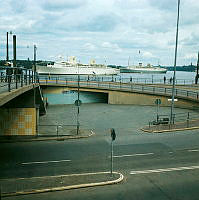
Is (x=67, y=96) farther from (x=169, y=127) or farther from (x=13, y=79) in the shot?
(x=169, y=127)

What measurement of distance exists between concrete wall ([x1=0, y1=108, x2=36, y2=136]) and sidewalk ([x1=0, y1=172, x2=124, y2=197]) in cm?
813

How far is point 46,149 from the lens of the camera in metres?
15.1

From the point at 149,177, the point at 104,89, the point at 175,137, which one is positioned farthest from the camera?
the point at 104,89

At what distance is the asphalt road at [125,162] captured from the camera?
9297 mm

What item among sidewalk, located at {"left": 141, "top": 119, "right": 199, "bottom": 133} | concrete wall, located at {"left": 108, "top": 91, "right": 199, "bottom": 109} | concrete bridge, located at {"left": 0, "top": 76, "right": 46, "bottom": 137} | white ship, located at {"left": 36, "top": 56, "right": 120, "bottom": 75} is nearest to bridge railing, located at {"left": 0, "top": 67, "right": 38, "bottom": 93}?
concrete bridge, located at {"left": 0, "top": 76, "right": 46, "bottom": 137}

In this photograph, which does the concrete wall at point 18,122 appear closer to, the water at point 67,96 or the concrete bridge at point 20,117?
the concrete bridge at point 20,117

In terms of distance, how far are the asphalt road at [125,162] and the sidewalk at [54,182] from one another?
0.27 m

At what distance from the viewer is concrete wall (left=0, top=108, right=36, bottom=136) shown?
17781 mm

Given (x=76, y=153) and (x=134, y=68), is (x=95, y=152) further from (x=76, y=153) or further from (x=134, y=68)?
(x=134, y=68)

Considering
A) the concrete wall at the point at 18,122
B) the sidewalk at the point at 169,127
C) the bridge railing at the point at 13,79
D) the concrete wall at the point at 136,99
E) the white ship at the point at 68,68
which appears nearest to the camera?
the bridge railing at the point at 13,79

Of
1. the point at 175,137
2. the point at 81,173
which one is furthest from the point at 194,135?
the point at 81,173

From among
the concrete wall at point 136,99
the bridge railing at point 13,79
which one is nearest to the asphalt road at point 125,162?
the bridge railing at point 13,79

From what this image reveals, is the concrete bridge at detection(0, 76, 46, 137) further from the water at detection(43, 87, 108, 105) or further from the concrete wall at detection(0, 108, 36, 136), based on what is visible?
the water at detection(43, 87, 108, 105)

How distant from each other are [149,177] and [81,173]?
318cm
